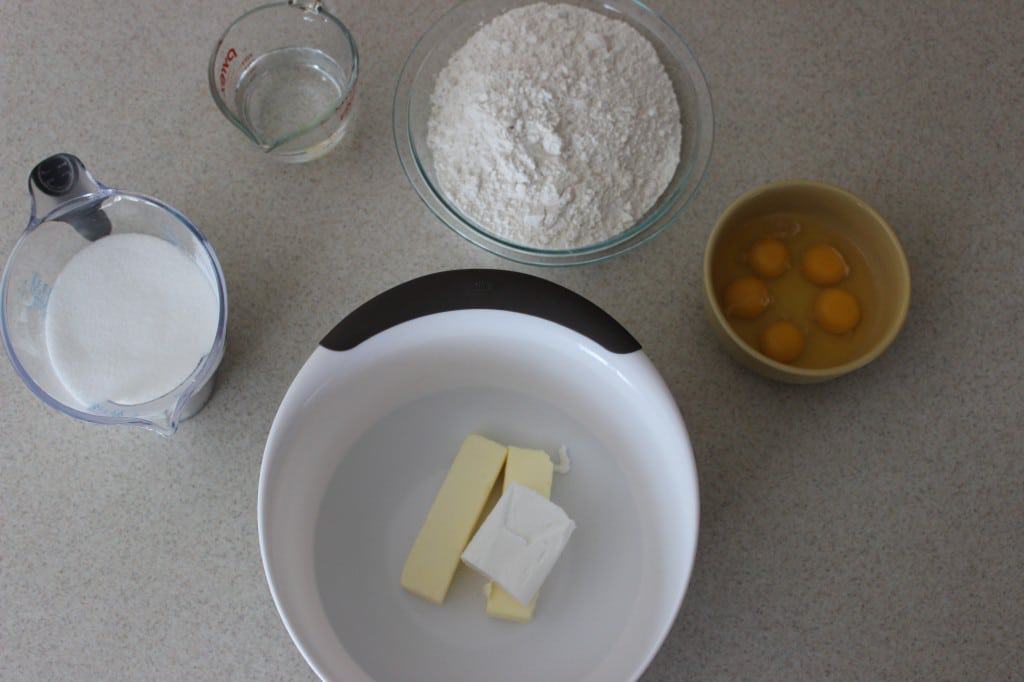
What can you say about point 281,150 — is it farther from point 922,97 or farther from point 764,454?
point 922,97

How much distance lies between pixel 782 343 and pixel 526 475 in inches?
13.6

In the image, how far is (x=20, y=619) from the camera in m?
0.89

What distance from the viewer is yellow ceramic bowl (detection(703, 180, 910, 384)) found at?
0.85 meters

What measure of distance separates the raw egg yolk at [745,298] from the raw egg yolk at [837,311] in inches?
2.9

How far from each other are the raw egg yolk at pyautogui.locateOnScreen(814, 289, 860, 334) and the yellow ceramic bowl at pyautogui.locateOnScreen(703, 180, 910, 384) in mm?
32

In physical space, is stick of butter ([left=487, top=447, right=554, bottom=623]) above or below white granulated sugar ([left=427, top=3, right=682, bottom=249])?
below

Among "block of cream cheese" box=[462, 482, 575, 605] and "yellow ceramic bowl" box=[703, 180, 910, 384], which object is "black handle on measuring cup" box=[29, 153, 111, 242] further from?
"yellow ceramic bowl" box=[703, 180, 910, 384]

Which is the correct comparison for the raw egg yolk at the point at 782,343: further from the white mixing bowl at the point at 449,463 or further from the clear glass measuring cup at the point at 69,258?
the clear glass measuring cup at the point at 69,258

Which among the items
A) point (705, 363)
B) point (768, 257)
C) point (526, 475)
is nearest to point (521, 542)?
point (526, 475)

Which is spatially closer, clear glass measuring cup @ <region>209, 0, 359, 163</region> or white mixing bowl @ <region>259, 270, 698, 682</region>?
white mixing bowl @ <region>259, 270, 698, 682</region>

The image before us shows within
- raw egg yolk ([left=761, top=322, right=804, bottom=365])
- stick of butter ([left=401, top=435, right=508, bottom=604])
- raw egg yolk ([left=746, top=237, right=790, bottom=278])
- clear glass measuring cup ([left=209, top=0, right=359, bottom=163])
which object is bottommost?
stick of butter ([left=401, top=435, right=508, bottom=604])

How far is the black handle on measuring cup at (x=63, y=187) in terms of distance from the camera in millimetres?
845

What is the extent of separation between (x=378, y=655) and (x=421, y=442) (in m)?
0.24

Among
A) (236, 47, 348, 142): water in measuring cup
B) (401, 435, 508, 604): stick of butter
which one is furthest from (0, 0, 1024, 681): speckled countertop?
(401, 435, 508, 604): stick of butter
